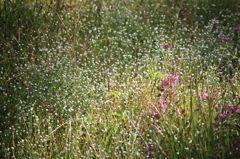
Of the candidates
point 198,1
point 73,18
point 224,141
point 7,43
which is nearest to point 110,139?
point 224,141

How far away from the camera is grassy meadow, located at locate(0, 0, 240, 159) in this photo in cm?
240

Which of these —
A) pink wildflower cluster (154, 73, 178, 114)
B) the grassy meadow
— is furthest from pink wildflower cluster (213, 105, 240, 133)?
pink wildflower cluster (154, 73, 178, 114)

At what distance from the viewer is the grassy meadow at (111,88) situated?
2.40m

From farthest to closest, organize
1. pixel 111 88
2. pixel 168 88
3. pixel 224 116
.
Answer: pixel 111 88 → pixel 168 88 → pixel 224 116

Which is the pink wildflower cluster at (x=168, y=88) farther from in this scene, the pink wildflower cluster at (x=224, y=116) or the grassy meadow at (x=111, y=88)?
the pink wildflower cluster at (x=224, y=116)

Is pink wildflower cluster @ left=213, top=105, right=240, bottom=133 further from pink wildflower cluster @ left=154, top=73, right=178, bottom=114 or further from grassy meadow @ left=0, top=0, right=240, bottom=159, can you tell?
pink wildflower cluster @ left=154, top=73, right=178, bottom=114

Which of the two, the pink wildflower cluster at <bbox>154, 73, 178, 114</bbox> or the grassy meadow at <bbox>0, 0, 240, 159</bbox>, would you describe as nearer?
the grassy meadow at <bbox>0, 0, 240, 159</bbox>

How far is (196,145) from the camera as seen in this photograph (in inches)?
89.5

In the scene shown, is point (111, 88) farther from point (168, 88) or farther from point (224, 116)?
point (224, 116)

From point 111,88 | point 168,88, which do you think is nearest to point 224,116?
point 168,88

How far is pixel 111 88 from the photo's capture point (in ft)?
11.2

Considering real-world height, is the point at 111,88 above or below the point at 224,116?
below

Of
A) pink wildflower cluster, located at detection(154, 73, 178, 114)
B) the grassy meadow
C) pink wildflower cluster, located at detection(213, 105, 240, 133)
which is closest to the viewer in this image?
pink wildflower cluster, located at detection(213, 105, 240, 133)

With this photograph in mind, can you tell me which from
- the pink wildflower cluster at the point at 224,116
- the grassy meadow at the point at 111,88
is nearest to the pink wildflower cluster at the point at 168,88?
the grassy meadow at the point at 111,88
